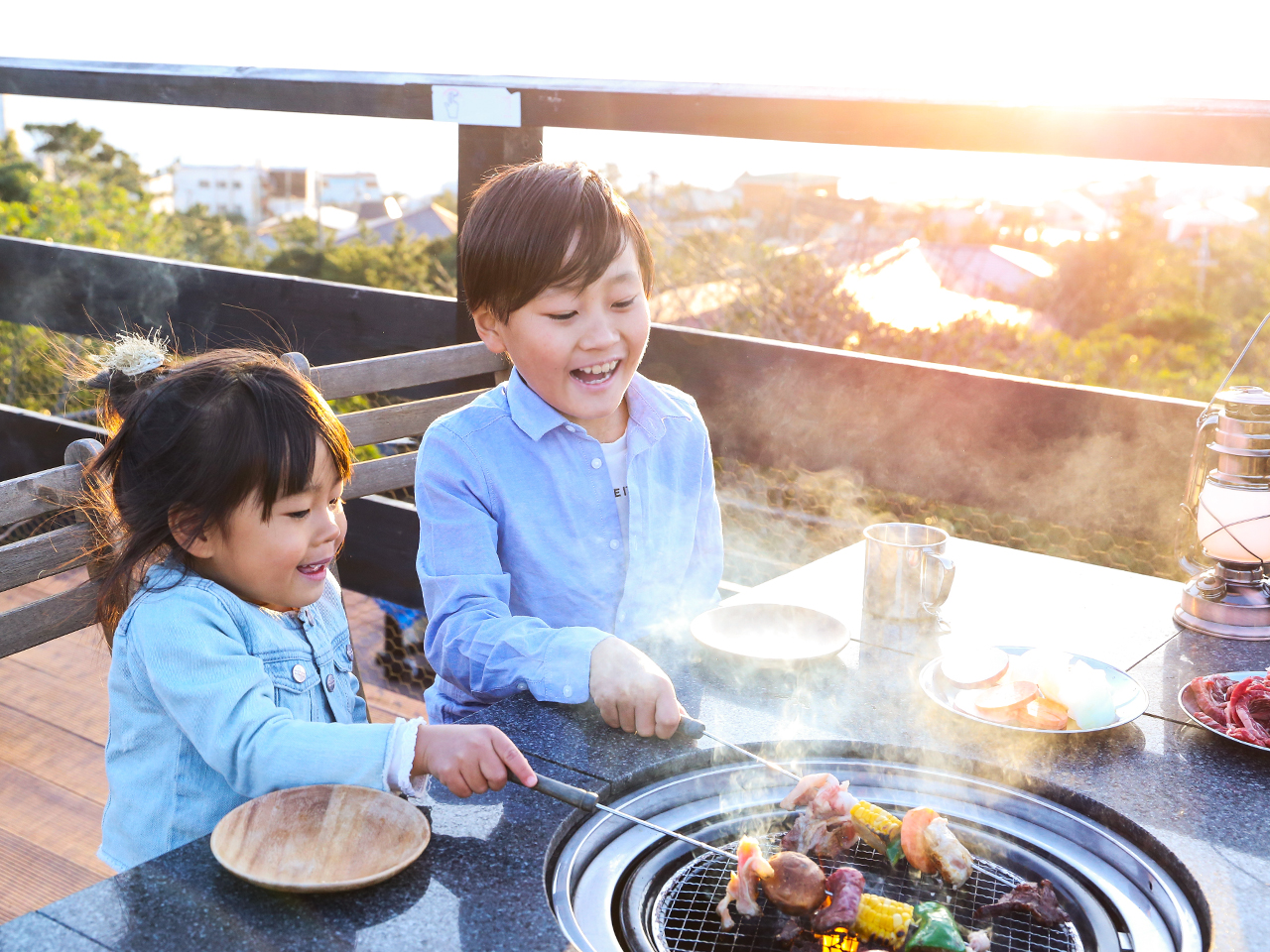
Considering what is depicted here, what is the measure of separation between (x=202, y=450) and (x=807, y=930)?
3.01 feet

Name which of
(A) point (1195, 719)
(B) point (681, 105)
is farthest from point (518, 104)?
(A) point (1195, 719)

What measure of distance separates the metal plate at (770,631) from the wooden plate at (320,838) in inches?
25.2

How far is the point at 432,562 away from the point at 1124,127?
156 cm

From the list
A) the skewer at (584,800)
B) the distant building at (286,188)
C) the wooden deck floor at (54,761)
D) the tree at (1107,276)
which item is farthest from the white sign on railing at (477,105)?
the distant building at (286,188)

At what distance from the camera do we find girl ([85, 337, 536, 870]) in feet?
4.19

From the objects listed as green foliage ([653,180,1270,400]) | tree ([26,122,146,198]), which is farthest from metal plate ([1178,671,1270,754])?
tree ([26,122,146,198])

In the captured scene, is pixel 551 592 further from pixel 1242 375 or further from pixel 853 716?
pixel 1242 375

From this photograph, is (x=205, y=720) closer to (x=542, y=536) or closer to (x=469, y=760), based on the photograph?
(x=469, y=760)

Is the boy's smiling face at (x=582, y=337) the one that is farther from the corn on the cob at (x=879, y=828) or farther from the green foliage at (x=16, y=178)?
the green foliage at (x=16, y=178)

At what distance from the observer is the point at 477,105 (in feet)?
9.37

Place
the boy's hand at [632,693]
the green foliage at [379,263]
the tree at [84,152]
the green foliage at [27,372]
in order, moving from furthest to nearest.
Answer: the tree at [84,152], the green foliage at [379,263], the green foliage at [27,372], the boy's hand at [632,693]

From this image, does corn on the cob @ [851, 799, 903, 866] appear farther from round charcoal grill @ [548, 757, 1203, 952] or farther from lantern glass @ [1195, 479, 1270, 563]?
lantern glass @ [1195, 479, 1270, 563]

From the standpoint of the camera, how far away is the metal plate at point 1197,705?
1.36 metres

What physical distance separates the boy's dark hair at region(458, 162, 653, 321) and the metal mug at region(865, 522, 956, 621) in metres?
0.65
